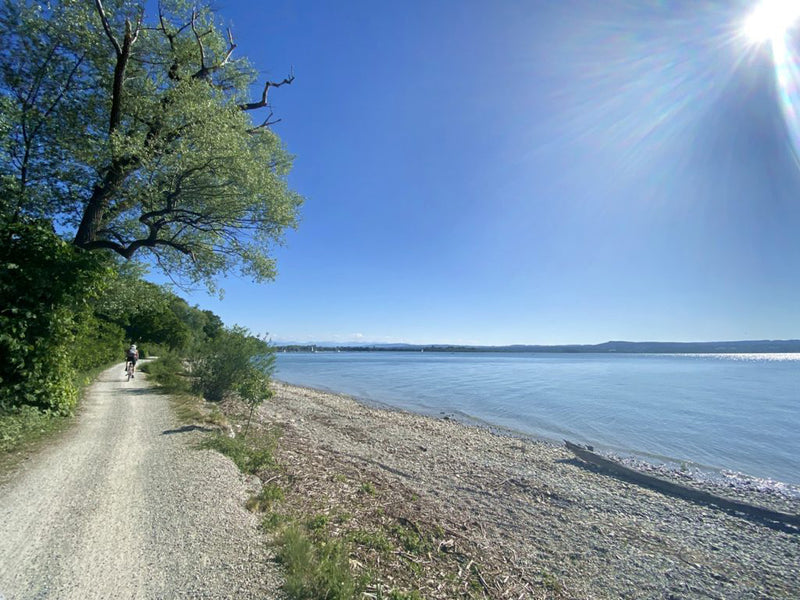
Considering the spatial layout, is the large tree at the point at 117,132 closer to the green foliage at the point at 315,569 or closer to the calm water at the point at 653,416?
the green foliage at the point at 315,569

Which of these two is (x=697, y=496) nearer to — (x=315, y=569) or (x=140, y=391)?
(x=315, y=569)

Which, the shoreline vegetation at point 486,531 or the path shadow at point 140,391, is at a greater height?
the path shadow at point 140,391

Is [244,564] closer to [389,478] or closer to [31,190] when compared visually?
[389,478]

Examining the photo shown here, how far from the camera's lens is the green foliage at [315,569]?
395 cm

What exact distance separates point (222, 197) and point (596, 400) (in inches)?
1408

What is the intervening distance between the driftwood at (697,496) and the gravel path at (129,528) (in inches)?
498

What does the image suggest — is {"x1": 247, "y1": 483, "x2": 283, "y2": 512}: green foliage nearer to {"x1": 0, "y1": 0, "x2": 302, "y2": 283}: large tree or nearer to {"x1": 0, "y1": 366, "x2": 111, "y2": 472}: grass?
{"x1": 0, "y1": 366, "x2": 111, "y2": 472}: grass

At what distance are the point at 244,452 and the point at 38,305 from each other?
18.6 ft

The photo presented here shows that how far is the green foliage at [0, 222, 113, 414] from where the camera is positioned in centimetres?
759

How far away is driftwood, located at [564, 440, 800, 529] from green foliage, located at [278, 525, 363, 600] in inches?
456

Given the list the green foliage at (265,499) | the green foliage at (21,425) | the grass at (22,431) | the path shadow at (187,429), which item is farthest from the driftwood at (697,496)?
the green foliage at (21,425)

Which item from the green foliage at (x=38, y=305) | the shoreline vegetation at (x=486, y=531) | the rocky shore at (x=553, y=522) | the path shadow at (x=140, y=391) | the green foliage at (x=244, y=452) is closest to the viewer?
the shoreline vegetation at (x=486, y=531)

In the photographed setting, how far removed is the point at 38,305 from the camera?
7992 mm

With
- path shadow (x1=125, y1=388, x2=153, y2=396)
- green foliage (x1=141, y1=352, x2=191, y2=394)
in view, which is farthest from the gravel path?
green foliage (x1=141, y1=352, x2=191, y2=394)
